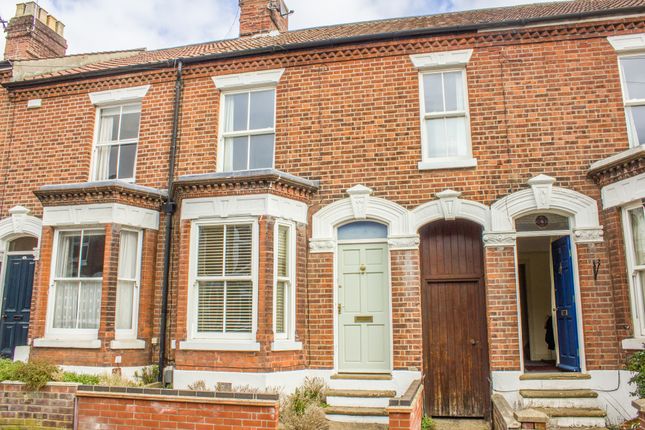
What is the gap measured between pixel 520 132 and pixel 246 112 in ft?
16.6

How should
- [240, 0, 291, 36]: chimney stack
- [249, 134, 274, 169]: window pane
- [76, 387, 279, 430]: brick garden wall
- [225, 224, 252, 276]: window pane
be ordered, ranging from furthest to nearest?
[240, 0, 291, 36]: chimney stack < [249, 134, 274, 169]: window pane < [225, 224, 252, 276]: window pane < [76, 387, 279, 430]: brick garden wall

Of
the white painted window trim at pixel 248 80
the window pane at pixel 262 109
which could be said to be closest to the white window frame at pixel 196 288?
the window pane at pixel 262 109

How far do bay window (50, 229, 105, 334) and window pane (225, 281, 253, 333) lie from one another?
2.34 metres

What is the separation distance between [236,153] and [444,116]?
12.9 feet

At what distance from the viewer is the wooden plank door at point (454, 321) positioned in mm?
8773

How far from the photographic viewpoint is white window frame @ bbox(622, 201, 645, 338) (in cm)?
804

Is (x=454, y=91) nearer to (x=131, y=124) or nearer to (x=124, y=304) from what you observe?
(x=131, y=124)

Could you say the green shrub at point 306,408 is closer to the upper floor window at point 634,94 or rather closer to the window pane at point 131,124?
the window pane at point 131,124

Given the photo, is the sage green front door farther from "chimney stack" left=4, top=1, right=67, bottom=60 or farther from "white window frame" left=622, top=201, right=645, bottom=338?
"chimney stack" left=4, top=1, right=67, bottom=60

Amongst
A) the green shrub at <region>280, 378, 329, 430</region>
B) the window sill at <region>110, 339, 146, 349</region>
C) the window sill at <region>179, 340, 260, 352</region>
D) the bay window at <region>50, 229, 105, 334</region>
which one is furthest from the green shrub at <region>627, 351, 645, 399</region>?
the bay window at <region>50, 229, 105, 334</region>

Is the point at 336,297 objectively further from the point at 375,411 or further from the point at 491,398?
the point at 491,398

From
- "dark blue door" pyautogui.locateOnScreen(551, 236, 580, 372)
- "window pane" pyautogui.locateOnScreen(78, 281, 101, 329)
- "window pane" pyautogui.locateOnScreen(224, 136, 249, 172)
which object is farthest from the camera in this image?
"window pane" pyautogui.locateOnScreen(224, 136, 249, 172)

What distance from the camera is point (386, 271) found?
9312mm

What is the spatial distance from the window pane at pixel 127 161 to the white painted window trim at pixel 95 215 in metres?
1.54
